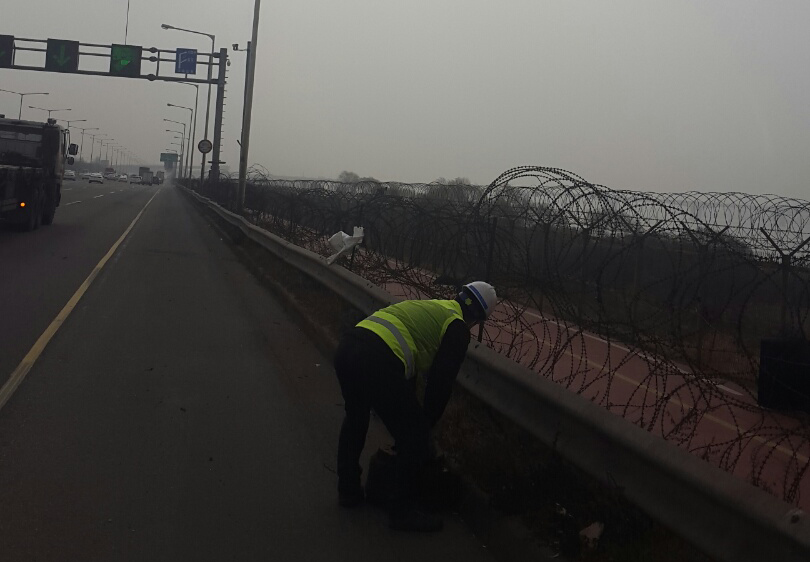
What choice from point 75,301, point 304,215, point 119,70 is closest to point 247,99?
point 304,215

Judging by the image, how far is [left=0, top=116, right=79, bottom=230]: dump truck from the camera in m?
22.6

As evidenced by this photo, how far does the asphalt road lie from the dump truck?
36.1 ft

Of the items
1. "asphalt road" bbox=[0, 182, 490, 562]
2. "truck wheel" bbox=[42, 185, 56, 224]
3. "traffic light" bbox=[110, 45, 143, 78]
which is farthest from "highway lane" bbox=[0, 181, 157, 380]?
"traffic light" bbox=[110, 45, 143, 78]

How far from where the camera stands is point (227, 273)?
58.6 feet

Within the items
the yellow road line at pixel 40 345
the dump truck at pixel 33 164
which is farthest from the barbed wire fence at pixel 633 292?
the dump truck at pixel 33 164

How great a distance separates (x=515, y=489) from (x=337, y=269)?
20.7ft

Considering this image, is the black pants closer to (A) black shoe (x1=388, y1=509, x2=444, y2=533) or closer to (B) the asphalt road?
(A) black shoe (x1=388, y1=509, x2=444, y2=533)

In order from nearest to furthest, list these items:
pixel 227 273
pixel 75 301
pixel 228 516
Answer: pixel 228 516 < pixel 75 301 < pixel 227 273

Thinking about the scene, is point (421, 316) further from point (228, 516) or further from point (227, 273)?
point (227, 273)

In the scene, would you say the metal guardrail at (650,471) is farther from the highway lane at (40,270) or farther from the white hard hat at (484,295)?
the highway lane at (40,270)

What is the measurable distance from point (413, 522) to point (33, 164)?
75.7ft

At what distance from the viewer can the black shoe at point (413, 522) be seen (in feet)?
16.1

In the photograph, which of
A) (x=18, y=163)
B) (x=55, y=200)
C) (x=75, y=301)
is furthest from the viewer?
(x=55, y=200)

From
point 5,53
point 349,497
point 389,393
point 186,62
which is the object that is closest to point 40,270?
point 349,497
